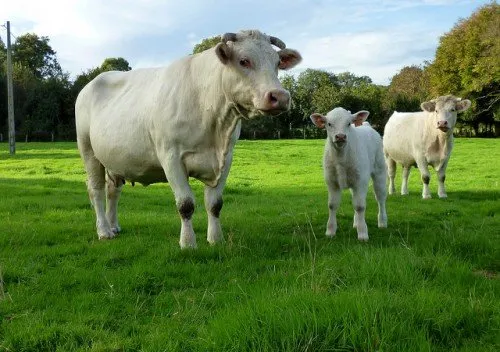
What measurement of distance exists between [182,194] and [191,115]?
100cm

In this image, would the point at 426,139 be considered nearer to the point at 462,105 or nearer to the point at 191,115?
the point at 462,105

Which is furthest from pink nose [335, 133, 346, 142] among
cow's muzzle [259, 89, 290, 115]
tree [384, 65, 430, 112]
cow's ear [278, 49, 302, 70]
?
tree [384, 65, 430, 112]

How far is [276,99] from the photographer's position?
571cm

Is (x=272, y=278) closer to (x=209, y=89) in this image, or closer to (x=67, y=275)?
(x=67, y=275)

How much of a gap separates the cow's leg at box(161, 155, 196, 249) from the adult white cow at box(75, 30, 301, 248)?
13mm

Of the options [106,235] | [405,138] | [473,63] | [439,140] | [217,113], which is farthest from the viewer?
[473,63]

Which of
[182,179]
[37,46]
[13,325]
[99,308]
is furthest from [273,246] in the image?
[37,46]

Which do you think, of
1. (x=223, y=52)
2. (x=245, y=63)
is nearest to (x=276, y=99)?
(x=245, y=63)

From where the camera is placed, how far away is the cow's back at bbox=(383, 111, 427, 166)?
14664mm

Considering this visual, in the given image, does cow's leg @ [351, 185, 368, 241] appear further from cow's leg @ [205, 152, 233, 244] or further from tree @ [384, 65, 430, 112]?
tree @ [384, 65, 430, 112]

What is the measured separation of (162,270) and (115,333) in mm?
1657

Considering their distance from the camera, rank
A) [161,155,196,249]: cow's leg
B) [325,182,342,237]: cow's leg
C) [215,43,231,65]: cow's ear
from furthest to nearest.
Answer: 1. [325,182,342,237]: cow's leg
2. [161,155,196,249]: cow's leg
3. [215,43,231,65]: cow's ear

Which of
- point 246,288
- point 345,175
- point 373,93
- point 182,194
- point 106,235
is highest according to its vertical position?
point 373,93

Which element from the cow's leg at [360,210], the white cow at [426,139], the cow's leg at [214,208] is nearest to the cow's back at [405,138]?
the white cow at [426,139]
